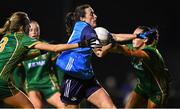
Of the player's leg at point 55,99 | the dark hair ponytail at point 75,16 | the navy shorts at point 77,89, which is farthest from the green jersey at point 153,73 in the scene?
the player's leg at point 55,99

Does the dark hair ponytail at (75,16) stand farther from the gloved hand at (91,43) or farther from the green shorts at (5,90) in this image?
the green shorts at (5,90)

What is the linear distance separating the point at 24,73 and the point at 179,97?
129 inches

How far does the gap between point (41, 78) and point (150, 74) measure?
78.8 inches

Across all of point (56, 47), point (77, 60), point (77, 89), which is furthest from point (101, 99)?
point (56, 47)

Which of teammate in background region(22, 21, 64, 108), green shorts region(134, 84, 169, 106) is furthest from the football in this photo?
teammate in background region(22, 21, 64, 108)

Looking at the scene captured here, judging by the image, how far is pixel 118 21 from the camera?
13359mm

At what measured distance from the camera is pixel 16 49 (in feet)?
26.7

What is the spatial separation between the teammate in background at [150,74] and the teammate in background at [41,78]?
1496 millimetres

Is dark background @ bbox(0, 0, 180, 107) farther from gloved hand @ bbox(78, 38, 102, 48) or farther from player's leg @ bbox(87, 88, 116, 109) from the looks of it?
gloved hand @ bbox(78, 38, 102, 48)

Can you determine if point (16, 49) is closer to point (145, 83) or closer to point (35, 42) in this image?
point (35, 42)

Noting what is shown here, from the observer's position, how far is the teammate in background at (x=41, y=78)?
34.6 ft

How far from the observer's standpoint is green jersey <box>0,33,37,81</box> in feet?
26.7

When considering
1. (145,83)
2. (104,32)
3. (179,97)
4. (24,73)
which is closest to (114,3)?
(179,97)

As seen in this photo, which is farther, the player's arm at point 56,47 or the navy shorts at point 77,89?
the navy shorts at point 77,89
